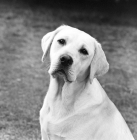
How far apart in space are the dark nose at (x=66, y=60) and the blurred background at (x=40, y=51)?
1.84 metres

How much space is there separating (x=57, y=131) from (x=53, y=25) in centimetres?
812

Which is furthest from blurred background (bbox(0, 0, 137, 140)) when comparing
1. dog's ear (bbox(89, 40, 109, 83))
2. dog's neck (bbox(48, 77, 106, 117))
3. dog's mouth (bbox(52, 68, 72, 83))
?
dog's ear (bbox(89, 40, 109, 83))

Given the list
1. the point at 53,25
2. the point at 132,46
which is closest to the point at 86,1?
the point at 53,25

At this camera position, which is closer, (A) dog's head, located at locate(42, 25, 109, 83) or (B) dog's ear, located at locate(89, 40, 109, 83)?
(A) dog's head, located at locate(42, 25, 109, 83)

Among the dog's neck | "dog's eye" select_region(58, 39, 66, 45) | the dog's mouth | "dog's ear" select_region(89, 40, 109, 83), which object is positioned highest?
"dog's eye" select_region(58, 39, 66, 45)

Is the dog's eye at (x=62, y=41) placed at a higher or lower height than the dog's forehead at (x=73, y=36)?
lower

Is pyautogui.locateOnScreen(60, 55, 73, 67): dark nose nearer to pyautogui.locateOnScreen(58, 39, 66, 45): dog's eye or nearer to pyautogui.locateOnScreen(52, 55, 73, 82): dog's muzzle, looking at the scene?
pyautogui.locateOnScreen(52, 55, 73, 82): dog's muzzle

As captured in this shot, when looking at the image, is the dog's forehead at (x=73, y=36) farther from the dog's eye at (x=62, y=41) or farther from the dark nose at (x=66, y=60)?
the dark nose at (x=66, y=60)

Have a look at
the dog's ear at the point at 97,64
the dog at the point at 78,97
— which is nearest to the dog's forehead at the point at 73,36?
the dog at the point at 78,97

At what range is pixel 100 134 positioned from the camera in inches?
143

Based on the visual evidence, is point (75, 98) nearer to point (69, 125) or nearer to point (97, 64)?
point (69, 125)

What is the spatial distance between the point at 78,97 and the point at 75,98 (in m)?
0.03

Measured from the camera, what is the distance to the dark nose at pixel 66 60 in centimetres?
345

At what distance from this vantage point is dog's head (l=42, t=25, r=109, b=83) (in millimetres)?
3500
